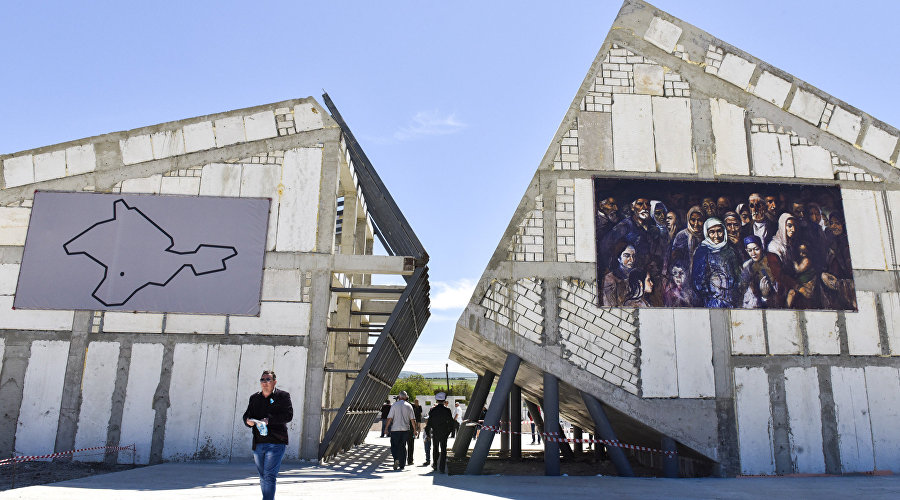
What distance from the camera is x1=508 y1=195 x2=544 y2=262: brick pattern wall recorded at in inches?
515

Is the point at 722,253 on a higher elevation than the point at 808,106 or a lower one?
lower

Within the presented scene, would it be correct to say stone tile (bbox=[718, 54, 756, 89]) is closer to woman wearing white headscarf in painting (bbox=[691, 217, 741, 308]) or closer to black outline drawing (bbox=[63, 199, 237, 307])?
woman wearing white headscarf in painting (bbox=[691, 217, 741, 308])

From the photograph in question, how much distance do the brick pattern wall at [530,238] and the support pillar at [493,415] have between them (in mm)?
2001

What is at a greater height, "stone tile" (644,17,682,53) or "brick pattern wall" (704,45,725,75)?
"stone tile" (644,17,682,53)

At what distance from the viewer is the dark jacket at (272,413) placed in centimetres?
664

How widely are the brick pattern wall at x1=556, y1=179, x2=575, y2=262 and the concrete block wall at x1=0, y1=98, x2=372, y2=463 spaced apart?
15.5 ft

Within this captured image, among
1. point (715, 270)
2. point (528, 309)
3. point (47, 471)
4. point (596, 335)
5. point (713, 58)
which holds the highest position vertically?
point (713, 58)

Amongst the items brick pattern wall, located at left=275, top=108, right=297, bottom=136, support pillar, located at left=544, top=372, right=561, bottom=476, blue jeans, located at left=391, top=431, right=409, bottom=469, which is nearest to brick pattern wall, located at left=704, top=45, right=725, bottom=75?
support pillar, located at left=544, top=372, right=561, bottom=476

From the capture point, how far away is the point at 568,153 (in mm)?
13641

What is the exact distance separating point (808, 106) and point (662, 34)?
3.46 meters

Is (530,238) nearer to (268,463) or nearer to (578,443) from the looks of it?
(268,463)

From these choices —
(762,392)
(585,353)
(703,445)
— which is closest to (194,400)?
(585,353)

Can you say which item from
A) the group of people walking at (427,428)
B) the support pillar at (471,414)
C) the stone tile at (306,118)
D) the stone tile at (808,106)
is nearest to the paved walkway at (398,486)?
the group of people walking at (427,428)

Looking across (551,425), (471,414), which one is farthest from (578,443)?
(551,425)
